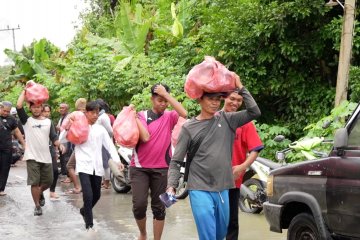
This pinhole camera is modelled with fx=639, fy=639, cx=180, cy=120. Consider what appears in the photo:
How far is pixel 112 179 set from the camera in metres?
12.8

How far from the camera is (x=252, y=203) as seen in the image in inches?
380

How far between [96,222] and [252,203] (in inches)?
92.4

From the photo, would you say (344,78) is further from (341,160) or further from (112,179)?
(341,160)

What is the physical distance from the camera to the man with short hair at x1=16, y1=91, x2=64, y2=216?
9.78 m

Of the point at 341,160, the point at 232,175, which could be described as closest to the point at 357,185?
the point at 341,160

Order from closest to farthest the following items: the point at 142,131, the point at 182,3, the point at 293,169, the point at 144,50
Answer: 1. the point at 293,169
2. the point at 142,131
3. the point at 182,3
4. the point at 144,50

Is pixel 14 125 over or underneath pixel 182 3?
underneath

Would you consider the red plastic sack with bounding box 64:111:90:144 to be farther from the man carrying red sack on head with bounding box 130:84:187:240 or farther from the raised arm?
the raised arm

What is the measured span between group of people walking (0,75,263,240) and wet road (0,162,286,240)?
333 millimetres

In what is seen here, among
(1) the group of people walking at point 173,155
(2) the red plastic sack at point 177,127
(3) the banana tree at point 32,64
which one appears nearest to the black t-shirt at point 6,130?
(1) the group of people walking at point 173,155

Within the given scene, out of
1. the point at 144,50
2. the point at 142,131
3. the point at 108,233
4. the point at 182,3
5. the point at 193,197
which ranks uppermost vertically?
the point at 182,3

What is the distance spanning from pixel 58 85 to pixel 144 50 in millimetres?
4650

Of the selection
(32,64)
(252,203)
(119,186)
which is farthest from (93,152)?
(32,64)

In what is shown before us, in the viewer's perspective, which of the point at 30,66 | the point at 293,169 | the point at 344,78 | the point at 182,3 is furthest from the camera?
the point at 30,66
